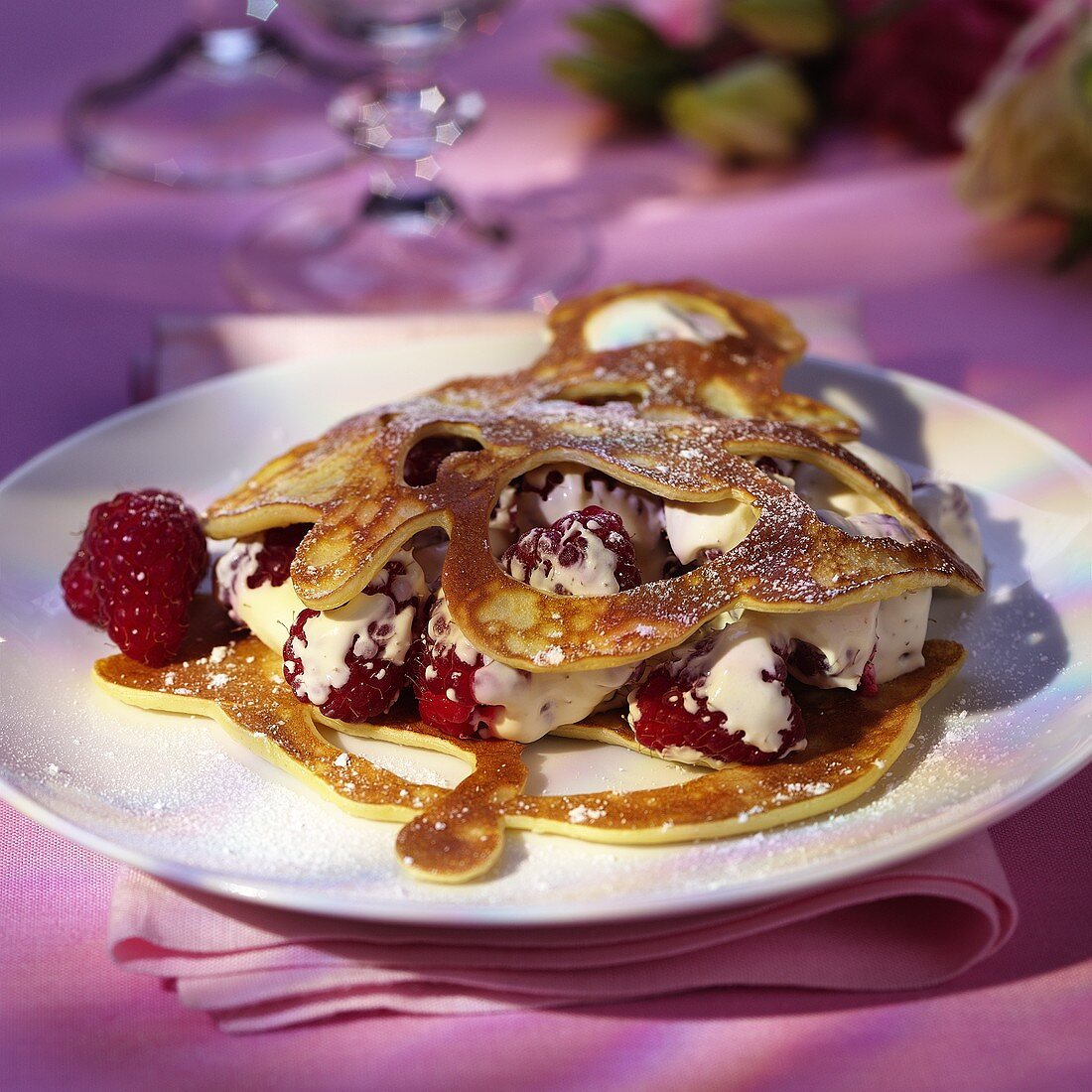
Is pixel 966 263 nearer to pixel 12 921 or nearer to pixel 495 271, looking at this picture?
pixel 495 271

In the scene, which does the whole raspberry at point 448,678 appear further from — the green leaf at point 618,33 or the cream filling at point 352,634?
the green leaf at point 618,33

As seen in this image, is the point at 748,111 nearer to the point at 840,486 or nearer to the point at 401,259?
the point at 401,259

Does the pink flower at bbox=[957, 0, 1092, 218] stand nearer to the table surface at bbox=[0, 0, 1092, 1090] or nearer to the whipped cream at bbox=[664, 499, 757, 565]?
the table surface at bbox=[0, 0, 1092, 1090]

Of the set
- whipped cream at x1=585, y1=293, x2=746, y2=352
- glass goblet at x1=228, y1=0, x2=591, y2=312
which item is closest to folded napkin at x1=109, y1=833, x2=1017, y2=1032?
whipped cream at x1=585, y1=293, x2=746, y2=352

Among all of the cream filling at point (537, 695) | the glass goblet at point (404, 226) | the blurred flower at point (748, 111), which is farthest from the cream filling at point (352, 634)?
the blurred flower at point (748, 111)

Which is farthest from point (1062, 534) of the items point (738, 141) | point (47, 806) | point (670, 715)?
point (738, 141)
